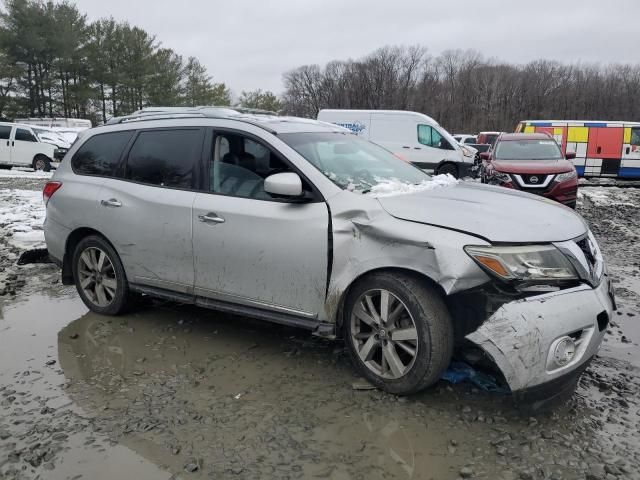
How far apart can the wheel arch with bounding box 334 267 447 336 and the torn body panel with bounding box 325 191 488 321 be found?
0.01 metres

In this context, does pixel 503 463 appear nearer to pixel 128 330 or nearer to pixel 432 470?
pixel 432 470

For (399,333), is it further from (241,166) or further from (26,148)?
(26,148)

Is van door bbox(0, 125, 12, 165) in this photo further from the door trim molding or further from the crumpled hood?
the crumpled hood

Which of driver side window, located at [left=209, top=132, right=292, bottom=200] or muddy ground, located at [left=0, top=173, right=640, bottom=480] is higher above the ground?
driver side window, located at [left=209, top=132, right=292, bottom=200]

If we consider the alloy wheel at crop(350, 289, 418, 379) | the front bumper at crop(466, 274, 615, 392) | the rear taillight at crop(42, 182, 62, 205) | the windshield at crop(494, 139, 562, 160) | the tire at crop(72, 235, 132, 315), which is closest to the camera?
the front bumper at crop(466, 274, 615, 392)

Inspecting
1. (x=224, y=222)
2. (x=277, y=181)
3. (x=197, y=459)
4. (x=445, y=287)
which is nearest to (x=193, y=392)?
(x=197, y=459)

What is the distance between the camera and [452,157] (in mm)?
17594

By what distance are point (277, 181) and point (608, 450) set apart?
241 cm

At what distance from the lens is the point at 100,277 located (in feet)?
15.5

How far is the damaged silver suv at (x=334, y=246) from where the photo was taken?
2.84 metres

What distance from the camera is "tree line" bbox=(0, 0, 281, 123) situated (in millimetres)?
A: 39031

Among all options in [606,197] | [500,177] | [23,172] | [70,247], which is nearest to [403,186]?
[70,247]

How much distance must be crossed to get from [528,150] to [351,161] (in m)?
9.13

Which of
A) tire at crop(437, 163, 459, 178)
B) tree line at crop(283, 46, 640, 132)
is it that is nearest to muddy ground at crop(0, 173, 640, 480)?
tire at crop(437, 163, 459, 178)
